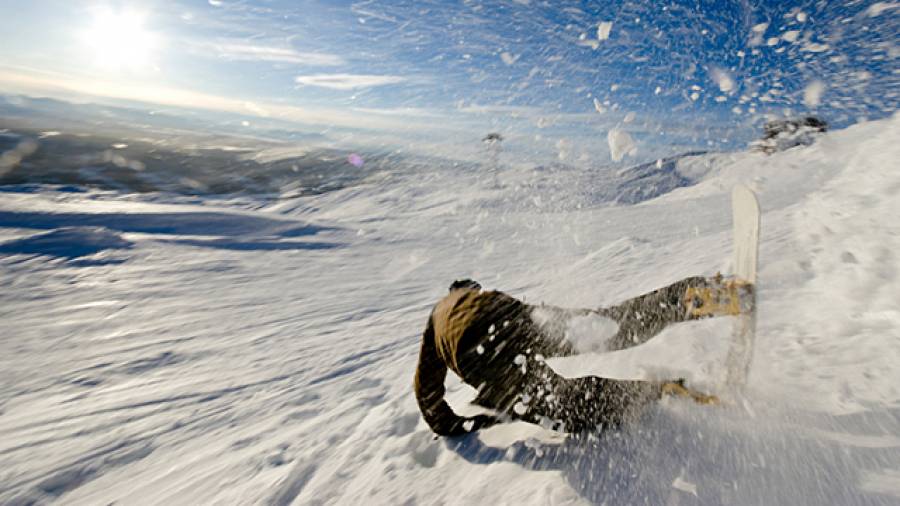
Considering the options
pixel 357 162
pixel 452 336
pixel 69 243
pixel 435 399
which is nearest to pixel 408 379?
pixel 435 399

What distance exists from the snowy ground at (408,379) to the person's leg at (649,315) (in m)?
0.45

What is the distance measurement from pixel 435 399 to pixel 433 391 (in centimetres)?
7

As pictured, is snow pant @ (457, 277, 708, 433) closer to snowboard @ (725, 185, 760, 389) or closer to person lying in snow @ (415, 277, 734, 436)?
person lying in snow @ (415, 277, 734, 436)

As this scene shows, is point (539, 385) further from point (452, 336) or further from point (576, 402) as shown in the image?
point (452, 336)

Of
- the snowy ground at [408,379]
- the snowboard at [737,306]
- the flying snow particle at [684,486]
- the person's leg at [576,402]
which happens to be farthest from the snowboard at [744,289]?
the flying snow particle at [684,486]

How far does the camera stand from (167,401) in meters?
5.12

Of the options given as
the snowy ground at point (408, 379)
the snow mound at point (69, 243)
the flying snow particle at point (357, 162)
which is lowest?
the snow mound at point (69, 243)

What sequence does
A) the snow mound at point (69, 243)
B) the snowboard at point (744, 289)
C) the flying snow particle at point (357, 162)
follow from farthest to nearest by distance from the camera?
the flying snow particle at point (357, 162)
the snow mound at point (69, 243)
the snowboard at point (744, 289)

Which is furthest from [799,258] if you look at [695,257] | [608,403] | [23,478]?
[23,478]

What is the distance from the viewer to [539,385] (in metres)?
2.17

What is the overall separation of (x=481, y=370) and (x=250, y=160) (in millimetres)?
125344

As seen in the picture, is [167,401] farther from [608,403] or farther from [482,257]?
[482,257]

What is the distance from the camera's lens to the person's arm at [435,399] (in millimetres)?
2537

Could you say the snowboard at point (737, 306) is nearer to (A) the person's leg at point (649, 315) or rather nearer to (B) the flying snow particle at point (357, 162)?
(A) the person's leg at point (649, 315)
